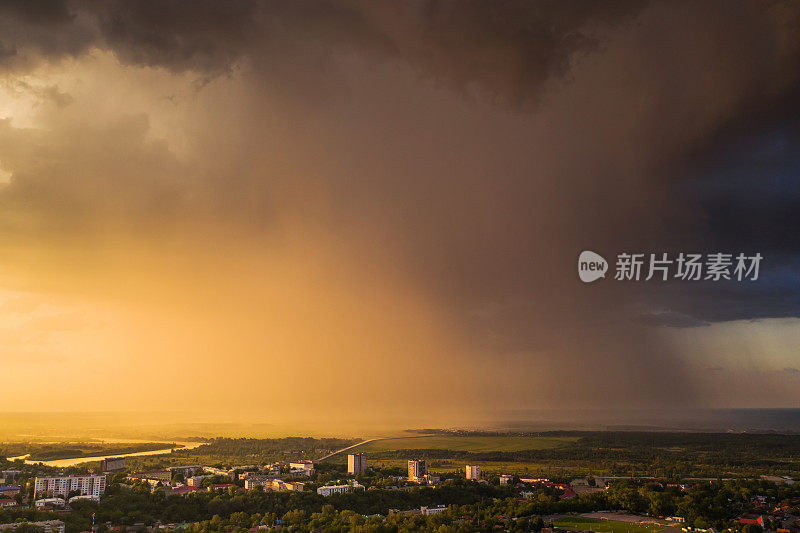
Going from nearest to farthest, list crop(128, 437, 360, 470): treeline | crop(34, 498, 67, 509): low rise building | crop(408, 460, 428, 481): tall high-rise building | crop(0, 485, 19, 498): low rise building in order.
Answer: crop(34, 498, 67, 509): low rise building, crop(0, 485, 19, 498): low rise building, crop(408, 460, 428, 481): tall high-rise building, crop(128, 437, 360, 470): treeline

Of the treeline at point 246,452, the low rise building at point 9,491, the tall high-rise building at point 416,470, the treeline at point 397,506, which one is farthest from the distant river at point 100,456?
the tall high-rise building at point 416,470

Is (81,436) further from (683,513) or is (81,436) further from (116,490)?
(683,513)

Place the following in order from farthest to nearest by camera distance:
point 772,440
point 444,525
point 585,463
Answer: point 772,440, point 585,463, point 444,525

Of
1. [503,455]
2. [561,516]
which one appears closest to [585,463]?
[503,455]

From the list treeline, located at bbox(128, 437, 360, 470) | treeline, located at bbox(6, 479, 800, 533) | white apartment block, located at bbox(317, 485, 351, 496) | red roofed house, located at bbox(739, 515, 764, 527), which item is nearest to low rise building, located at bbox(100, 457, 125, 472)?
treeline, located at bbox(128, 437, 360, 470)

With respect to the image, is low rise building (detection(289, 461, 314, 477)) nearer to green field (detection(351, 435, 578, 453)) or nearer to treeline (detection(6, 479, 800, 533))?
treeline (detection(6, 479, 800, 533))

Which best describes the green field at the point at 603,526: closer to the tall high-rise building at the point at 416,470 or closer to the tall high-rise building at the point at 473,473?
the tall high-rise building at the point at 416,470

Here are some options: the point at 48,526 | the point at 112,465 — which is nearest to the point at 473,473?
the point at 112,465
